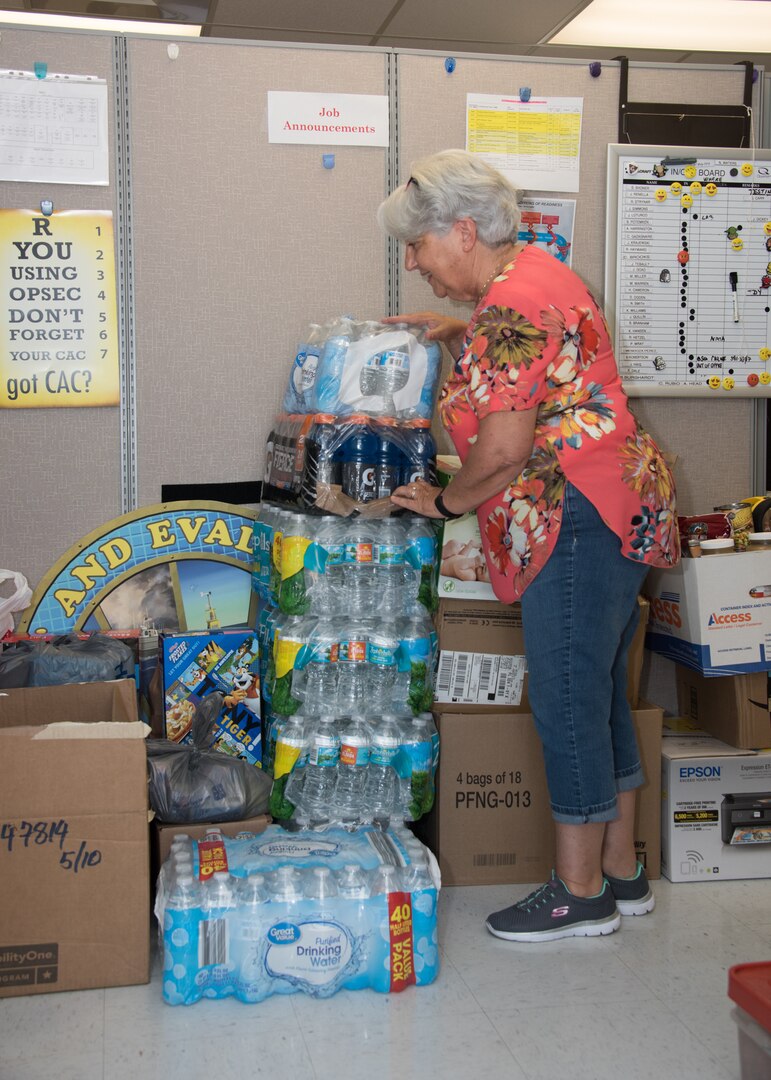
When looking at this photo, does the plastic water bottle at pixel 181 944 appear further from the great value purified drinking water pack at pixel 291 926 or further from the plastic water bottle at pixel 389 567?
the plastic water bottle at pixel 389 567

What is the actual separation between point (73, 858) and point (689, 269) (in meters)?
2.18

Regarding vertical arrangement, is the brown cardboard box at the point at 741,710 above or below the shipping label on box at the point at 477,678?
below

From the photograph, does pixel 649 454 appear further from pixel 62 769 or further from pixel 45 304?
pixel 45 304

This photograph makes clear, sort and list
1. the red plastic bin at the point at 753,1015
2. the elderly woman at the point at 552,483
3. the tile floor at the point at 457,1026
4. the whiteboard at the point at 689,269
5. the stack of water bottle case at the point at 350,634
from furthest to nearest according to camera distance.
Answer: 1. the whiteboard at the point at 689,269
2. the stack of water bottle case at the point at 350,634
3. the elderly woman at the point at 552,483
4. the tile floor at the point at 457,1026
5. the red plastic bin at the point at 753,1015

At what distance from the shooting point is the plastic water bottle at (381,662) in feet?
7.97

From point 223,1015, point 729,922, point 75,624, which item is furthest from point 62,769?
point 729,922

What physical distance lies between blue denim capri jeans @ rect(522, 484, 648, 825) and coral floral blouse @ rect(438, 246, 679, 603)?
0.03m

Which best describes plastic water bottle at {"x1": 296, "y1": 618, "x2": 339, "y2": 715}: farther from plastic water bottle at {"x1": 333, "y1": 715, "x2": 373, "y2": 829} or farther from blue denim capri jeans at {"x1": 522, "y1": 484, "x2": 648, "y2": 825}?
blue denim capri jeans at {"x1": 522, "y1": 484, "x2": 648, "y2": 825}

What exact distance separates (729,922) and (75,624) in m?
1.70

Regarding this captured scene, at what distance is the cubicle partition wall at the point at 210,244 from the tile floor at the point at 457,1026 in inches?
46.5

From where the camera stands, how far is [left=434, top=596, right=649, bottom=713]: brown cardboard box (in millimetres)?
2570

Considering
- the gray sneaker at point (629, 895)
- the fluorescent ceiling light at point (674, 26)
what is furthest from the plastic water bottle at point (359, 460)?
the fluorescent ceiling light at point (674, 26)

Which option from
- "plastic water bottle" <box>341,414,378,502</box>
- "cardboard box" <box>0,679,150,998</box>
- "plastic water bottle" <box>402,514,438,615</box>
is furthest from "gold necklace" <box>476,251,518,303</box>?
"cardboard box" <box>0,679,150,998</box>

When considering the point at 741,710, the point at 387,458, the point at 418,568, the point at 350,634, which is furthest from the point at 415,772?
the point at 741,710
